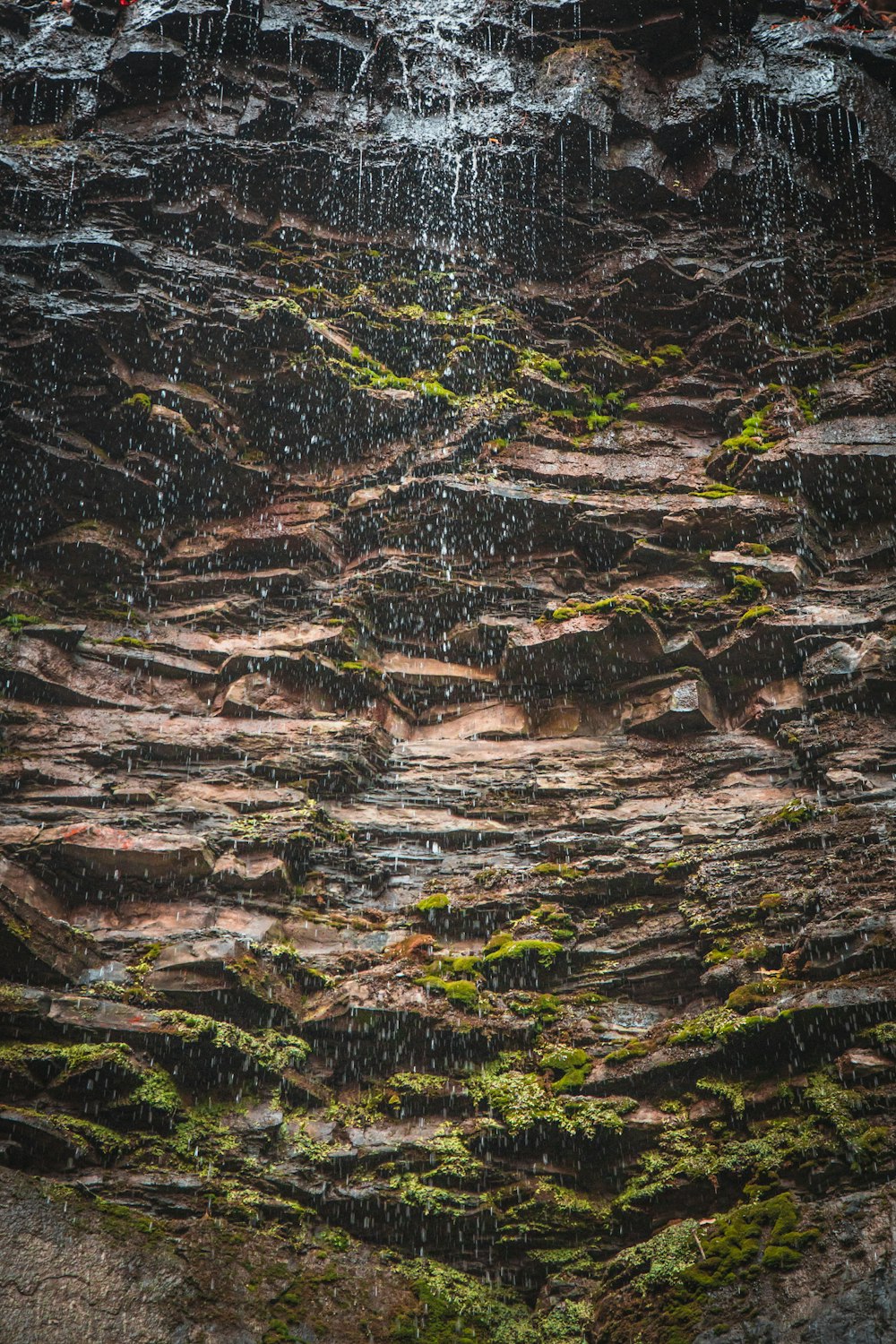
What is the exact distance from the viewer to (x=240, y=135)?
17094 mm

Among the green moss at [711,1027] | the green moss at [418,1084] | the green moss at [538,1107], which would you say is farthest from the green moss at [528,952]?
the green moss at [711,1027]

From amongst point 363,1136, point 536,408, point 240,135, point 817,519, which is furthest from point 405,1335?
point 240,135

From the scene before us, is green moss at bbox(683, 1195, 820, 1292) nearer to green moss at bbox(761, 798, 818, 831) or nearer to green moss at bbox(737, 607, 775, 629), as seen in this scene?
green moss at bbox(761, 798, 818, 831)

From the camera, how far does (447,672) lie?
14.8m

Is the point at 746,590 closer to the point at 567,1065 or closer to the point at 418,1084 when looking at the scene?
the point at 567,1065

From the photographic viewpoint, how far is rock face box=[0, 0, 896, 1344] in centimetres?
870

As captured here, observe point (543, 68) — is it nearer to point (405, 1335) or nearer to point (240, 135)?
point (240, 135)

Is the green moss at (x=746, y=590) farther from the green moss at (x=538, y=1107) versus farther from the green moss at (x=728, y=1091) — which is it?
the green moss at (x=538, y=1107)

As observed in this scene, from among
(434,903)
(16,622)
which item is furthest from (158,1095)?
(16,622)

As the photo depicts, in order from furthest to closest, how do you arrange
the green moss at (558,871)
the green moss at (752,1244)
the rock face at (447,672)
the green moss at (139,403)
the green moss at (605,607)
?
the green moss at (139,403) → the green moss at (605,607) → the green moss at (558,871) → the rock face at (447,672) → the green moss at (752,1244)

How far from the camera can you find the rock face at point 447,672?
870 cm

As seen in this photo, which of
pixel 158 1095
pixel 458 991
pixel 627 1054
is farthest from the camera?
pixel 458 991

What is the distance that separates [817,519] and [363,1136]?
35.9ft

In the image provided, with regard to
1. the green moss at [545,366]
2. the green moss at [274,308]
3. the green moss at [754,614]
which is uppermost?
the green moss at [274,308]
